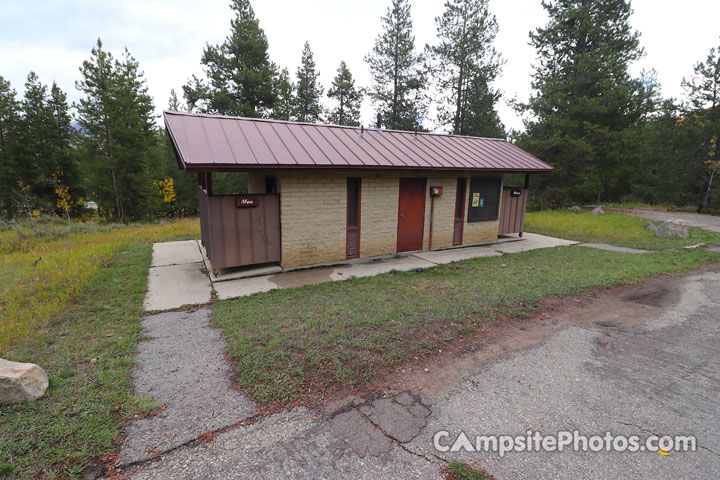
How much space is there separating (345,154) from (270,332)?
471cm

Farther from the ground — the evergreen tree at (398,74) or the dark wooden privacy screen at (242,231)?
the evergreen tree at (398,74)

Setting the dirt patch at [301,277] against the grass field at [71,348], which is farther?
the dirt patch at [301,277]

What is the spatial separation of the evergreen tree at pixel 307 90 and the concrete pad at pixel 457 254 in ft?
60.9

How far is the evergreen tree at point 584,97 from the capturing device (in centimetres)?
1764

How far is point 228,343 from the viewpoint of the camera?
427cm

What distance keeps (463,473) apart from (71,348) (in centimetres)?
462

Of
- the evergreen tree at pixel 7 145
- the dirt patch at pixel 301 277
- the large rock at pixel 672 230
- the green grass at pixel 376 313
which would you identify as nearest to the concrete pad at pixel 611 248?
the green grass at pixel 376 313

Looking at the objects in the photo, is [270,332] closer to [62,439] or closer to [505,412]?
[62,439]

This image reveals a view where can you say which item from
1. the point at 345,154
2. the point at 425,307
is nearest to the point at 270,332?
the point at 425,307

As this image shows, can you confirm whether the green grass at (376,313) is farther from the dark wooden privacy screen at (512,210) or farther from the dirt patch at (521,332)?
the dark wooden privacy screen at (512,210)

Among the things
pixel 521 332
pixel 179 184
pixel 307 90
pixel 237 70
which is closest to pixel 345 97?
pixel 307 90

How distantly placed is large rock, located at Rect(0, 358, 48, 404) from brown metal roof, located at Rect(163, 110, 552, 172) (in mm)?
3612

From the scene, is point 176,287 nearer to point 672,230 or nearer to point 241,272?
point 241,272

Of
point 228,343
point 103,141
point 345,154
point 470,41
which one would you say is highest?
point 470,41
